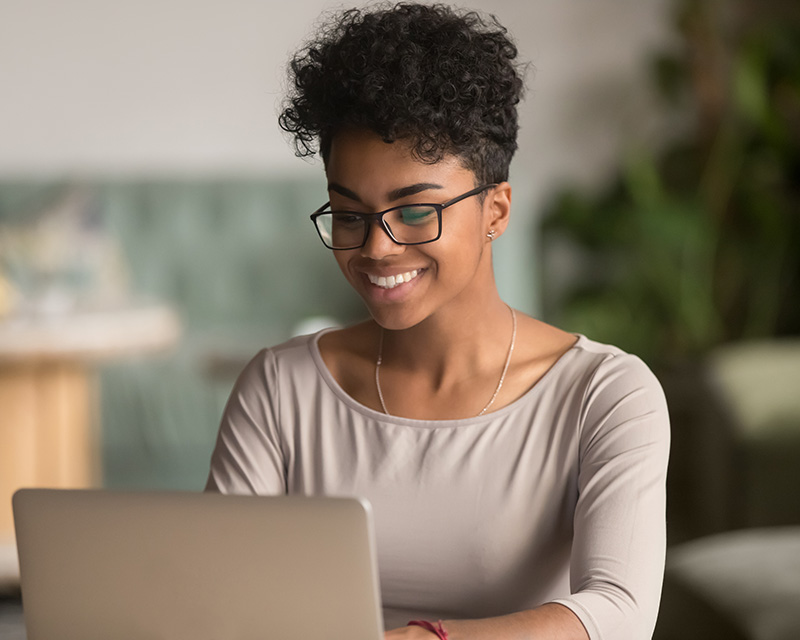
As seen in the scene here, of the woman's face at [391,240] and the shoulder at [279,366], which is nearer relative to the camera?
the woman's face at [391,240]

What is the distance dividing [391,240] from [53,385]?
237cm

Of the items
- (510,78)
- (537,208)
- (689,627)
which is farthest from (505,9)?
(510,78)

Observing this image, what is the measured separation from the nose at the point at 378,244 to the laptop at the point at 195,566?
374 millimetres

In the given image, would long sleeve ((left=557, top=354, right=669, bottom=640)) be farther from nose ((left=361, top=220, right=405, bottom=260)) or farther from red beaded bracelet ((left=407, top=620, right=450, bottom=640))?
nose ((left=361, top=220, right=405, bottom=260))

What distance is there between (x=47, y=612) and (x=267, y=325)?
126 inches

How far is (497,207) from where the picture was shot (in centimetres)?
130

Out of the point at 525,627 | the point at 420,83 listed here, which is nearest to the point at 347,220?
the point at 420,83

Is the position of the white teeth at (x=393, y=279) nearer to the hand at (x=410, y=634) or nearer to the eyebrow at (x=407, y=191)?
the eyebrow at (x=407, y=191)

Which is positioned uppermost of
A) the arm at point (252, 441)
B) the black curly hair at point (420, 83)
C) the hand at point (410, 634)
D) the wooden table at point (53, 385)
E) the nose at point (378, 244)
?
the black curly hair at point (420, 83)

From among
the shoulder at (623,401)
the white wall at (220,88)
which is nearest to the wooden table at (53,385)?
the white wall at (220,88)

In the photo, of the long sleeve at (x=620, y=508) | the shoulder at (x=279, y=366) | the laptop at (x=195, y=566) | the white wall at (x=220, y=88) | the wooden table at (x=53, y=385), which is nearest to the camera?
the laptop at (x=195, y=566)

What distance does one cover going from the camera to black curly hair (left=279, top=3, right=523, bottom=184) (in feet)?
3.86

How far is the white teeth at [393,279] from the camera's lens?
1.22 meters

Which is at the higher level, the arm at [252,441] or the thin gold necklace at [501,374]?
the thin gold necklace at [501,374]
